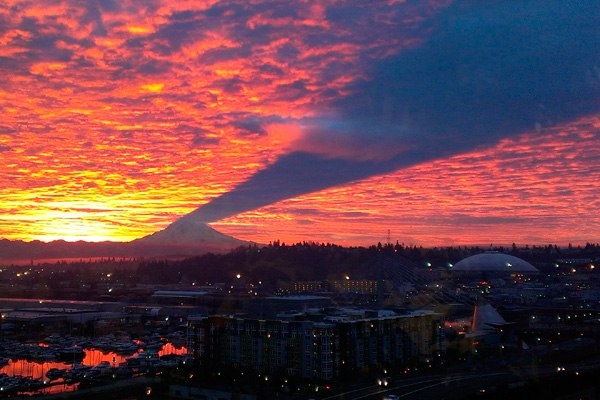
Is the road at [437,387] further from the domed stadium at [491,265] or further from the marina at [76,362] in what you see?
the domed stadium at [491,265]

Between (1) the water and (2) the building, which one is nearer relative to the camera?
(2) the building

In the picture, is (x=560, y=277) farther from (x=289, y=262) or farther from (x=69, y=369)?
(x=69, y=369)

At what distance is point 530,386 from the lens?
756cm

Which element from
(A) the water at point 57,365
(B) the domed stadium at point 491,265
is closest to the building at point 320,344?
(A) the water at point 57,365

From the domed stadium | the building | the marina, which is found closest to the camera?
the building

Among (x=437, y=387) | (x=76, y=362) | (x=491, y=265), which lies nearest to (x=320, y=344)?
(x=437, y=387)

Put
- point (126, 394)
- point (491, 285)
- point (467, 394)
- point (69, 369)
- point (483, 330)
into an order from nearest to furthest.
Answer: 1. point (467, 394)
2. point (126, 394)
3. point (69, 369)
4. point (483, 330)
5. point (491, 285)

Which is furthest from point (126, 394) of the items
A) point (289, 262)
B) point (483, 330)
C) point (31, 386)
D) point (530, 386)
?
point (289, 262)

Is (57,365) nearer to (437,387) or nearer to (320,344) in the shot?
(320,344)

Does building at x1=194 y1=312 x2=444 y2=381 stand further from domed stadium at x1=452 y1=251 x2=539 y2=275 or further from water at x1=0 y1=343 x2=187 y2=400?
domed stadium at x1=452 y1=251 x2=539 y2=275

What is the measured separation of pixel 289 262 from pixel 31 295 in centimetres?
1469

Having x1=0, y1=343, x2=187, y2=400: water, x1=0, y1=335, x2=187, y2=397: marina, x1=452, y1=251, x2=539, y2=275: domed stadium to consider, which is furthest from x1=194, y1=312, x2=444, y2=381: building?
x1=452, y1=251, x2=539, y2=275: domed stadium

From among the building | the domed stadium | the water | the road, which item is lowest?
the water

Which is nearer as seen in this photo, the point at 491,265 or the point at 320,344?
→ the point at 320,344
